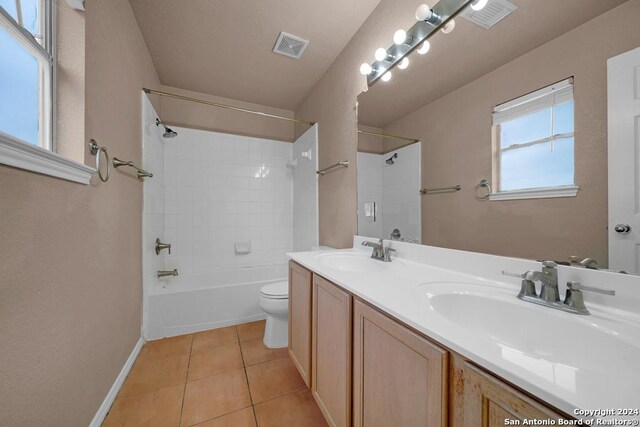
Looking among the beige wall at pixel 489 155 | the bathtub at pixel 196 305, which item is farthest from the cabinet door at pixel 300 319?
the bathtub at pixel 196 305

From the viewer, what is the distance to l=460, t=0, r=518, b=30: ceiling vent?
0.89 m

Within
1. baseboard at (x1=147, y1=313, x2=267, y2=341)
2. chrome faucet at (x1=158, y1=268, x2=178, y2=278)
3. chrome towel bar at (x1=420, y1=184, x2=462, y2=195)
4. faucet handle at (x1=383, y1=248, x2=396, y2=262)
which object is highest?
chrome towel bar at (x1=420, y1=184, x2=462, y2=195)

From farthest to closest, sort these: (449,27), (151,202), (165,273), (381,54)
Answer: (165,273)
(151,202)
(381,54)
(449,27)

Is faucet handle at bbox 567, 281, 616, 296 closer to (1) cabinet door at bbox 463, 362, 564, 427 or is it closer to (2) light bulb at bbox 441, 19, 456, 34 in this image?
(1) cabinet door at bbox 463, 362, 564, 427

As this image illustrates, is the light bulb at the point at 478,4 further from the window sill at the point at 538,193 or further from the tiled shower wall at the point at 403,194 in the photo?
the window sill at the point at 538,193

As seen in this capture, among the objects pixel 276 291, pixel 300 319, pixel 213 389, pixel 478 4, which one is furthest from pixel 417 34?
pixel 213 389

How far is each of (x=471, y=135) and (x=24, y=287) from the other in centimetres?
175

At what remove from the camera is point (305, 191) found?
2754mm

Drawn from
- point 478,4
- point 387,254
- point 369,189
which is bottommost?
point 387,254

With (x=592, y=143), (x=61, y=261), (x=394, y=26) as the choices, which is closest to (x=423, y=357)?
(x=592, y=143)

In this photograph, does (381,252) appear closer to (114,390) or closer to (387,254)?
(387,254)

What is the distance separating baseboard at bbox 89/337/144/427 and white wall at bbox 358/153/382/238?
1774mm

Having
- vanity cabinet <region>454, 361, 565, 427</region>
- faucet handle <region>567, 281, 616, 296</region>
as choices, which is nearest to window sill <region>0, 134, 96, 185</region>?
vanity cabinet <region>454, 361, 565, 427</region>

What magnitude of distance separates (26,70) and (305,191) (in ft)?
6.93
